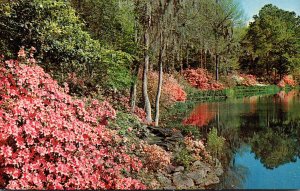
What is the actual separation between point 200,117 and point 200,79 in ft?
21.6

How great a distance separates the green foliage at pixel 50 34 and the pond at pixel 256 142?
290 centimetres

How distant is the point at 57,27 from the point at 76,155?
2.23 metres

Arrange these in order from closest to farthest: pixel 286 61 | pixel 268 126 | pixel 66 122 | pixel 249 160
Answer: pixel 66 122 < pixel 249 160 < pixel 268 126 < pixel 286 61

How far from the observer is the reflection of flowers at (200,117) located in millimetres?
11077

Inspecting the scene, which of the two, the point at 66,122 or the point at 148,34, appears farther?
the point at 148,34

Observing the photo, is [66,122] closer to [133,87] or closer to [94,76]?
[94,76]

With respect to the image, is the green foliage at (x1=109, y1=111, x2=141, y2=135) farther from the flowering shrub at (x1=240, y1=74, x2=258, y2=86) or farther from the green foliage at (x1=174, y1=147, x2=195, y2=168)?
the flowering shrub at (x1=240, y1=74, x2=258, y2=86)

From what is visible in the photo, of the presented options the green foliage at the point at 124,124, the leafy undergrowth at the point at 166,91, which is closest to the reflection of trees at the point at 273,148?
the green foliage at the point at 124,124

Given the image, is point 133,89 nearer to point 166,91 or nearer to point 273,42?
point 166,91

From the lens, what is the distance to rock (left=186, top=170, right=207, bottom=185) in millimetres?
5581

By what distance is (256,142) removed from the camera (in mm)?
8812

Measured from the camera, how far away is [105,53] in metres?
7.62

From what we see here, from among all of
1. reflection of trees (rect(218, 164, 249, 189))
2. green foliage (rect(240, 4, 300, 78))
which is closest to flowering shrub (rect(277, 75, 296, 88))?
green foliage (rect(240, 4, 300, 78))

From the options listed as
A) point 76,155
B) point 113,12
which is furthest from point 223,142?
point 76,155
